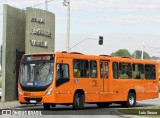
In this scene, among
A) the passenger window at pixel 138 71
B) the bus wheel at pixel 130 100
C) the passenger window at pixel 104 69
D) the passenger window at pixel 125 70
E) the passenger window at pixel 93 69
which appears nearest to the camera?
the passenger window at pixel 93 69

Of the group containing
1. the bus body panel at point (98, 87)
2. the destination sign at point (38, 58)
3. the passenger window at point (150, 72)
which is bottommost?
the bus body panel at point (98, 87)

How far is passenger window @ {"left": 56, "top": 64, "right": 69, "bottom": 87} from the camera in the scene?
79.5ft

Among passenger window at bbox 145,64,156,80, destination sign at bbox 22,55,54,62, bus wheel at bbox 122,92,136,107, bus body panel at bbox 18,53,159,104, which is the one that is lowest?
bus wheel at bbox 122,92,136,107

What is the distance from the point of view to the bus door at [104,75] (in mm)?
27623

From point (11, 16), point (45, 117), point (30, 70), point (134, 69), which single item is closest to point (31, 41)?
point (11, 16)

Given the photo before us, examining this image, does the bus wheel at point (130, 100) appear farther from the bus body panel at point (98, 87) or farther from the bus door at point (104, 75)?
the bus door at point (104, 75)

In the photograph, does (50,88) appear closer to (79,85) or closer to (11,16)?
(79,85)

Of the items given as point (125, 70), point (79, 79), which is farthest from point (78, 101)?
point (125, 70)

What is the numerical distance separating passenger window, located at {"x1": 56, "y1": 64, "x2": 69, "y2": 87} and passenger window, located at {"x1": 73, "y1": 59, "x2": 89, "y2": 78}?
27.5 inches

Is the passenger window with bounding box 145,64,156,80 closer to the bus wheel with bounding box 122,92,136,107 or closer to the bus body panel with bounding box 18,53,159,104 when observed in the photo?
the bus body panel with bounding box 18,53,159,104

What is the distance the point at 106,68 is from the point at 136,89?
11.8ft

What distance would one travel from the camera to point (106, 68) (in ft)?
92.1

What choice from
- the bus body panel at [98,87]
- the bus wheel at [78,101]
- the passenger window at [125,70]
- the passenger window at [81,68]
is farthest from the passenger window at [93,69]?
the passenger window at [125,70]

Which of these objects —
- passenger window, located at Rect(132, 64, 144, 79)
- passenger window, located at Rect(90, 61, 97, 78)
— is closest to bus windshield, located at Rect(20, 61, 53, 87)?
passenger window, located at Rect(90, 61, 97, 78)
